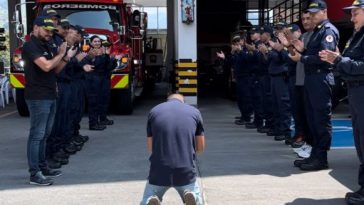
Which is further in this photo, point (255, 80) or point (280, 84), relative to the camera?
point (255, 80)

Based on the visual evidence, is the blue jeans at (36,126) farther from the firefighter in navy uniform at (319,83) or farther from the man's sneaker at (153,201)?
the firefighter in navy uniform at (319,83)

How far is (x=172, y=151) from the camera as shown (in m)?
4.65

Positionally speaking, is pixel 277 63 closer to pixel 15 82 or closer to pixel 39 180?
pixel 39 180

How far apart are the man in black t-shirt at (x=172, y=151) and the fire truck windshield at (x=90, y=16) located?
9.31 meters

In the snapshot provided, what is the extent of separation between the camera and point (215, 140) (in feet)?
32.7

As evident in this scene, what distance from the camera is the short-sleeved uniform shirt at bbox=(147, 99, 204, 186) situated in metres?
4.64

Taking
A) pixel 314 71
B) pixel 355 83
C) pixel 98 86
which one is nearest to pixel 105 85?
pixel 98 86

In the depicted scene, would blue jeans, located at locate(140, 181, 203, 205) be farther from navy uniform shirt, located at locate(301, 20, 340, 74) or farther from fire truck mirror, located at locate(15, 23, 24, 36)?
fire truck mirror, located at locate(15, 23, 24, 36)

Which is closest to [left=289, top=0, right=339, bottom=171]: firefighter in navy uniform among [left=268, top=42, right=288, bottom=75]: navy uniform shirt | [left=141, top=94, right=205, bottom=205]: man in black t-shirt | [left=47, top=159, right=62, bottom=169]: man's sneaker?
[left=268, top=42, right=288, bottom=75]: navy uniform shirt

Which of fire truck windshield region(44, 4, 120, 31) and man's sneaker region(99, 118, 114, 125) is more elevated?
fire truck windshield region(44, 4, 120, 31)

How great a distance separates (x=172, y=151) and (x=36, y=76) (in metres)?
2.59

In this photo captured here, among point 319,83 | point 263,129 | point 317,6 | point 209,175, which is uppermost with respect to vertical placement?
point 317,6

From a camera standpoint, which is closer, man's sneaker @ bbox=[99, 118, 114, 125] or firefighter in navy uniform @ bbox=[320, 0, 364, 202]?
firefighter in navy uniform @ bbox=[320, 0, 364, 202]

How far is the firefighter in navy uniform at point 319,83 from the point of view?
6809mm
